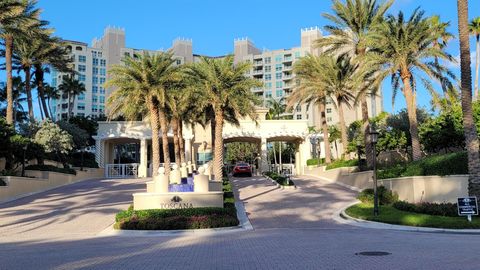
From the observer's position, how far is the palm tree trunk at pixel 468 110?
18.3 meters

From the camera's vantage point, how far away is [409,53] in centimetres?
2708

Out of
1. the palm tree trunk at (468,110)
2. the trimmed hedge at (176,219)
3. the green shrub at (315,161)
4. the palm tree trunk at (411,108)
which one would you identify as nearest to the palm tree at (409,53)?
the palm tree trunk at (411,108)

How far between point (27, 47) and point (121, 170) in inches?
617

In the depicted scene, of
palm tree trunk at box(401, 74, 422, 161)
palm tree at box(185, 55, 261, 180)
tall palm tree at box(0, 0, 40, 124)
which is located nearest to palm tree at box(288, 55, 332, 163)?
palm tree at box(185, 55, 261, 180)

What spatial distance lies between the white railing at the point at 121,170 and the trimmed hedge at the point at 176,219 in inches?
1271

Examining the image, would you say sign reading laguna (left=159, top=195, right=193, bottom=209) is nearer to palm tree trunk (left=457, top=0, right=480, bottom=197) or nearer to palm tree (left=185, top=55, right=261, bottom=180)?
palm tree (left=185, top=55, right=261, bottom=180)

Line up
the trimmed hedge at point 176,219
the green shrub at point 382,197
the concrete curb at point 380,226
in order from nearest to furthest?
the concrete curb at point 380,226 < the trimmed hedge at point 176,219 < the green shrub at point 382,197

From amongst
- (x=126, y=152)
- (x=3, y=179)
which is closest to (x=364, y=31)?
(x=3, y=179)

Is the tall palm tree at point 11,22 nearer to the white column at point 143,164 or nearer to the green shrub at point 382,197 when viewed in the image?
the white column at point 143,164

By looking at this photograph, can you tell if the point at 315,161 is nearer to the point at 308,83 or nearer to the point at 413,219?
the point at 308,83

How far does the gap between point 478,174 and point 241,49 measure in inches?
4856

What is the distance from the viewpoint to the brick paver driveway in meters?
9.09

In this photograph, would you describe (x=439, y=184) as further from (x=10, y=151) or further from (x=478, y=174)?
(x=10, y=151)

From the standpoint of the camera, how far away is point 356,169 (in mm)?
33688
